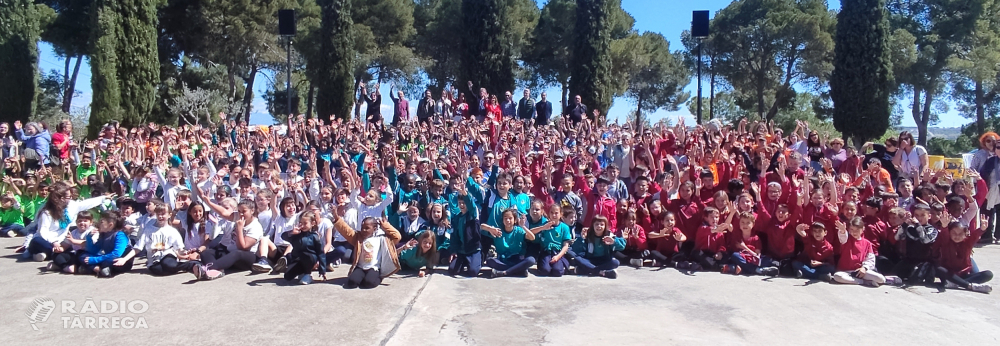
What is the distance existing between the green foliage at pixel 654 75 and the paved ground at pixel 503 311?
21.2 metres

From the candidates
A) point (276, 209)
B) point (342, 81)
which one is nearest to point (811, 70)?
point (342, 81)

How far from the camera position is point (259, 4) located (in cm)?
2544

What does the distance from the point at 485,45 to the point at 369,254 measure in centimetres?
1712

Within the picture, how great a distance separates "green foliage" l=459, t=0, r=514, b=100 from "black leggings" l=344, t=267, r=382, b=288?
1691cm

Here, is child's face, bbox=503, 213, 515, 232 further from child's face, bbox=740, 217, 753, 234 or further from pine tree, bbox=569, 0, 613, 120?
pine tree, bbox=569, 0, 613, 120

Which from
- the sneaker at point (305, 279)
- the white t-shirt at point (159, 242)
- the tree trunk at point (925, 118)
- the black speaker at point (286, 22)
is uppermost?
the black speaker at point (286, 22)

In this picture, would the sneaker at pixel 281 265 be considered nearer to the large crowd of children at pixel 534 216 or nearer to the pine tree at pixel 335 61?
the large crowd of children at pixel 534 216

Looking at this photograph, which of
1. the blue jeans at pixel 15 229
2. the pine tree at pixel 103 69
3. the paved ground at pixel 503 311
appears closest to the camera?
the paved ground at pixel 503 311

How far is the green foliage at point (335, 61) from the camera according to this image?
915 inches

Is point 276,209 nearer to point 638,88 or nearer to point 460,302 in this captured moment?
point 460,302

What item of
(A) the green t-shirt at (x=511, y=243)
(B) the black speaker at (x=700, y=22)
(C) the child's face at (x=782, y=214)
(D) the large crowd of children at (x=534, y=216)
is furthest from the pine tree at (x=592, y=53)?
(A) the green t-shirt at (x=511, y=243)

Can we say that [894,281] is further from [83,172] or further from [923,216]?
[83,172]

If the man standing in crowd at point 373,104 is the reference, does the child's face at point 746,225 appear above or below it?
below

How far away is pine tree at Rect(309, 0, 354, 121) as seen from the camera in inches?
915
